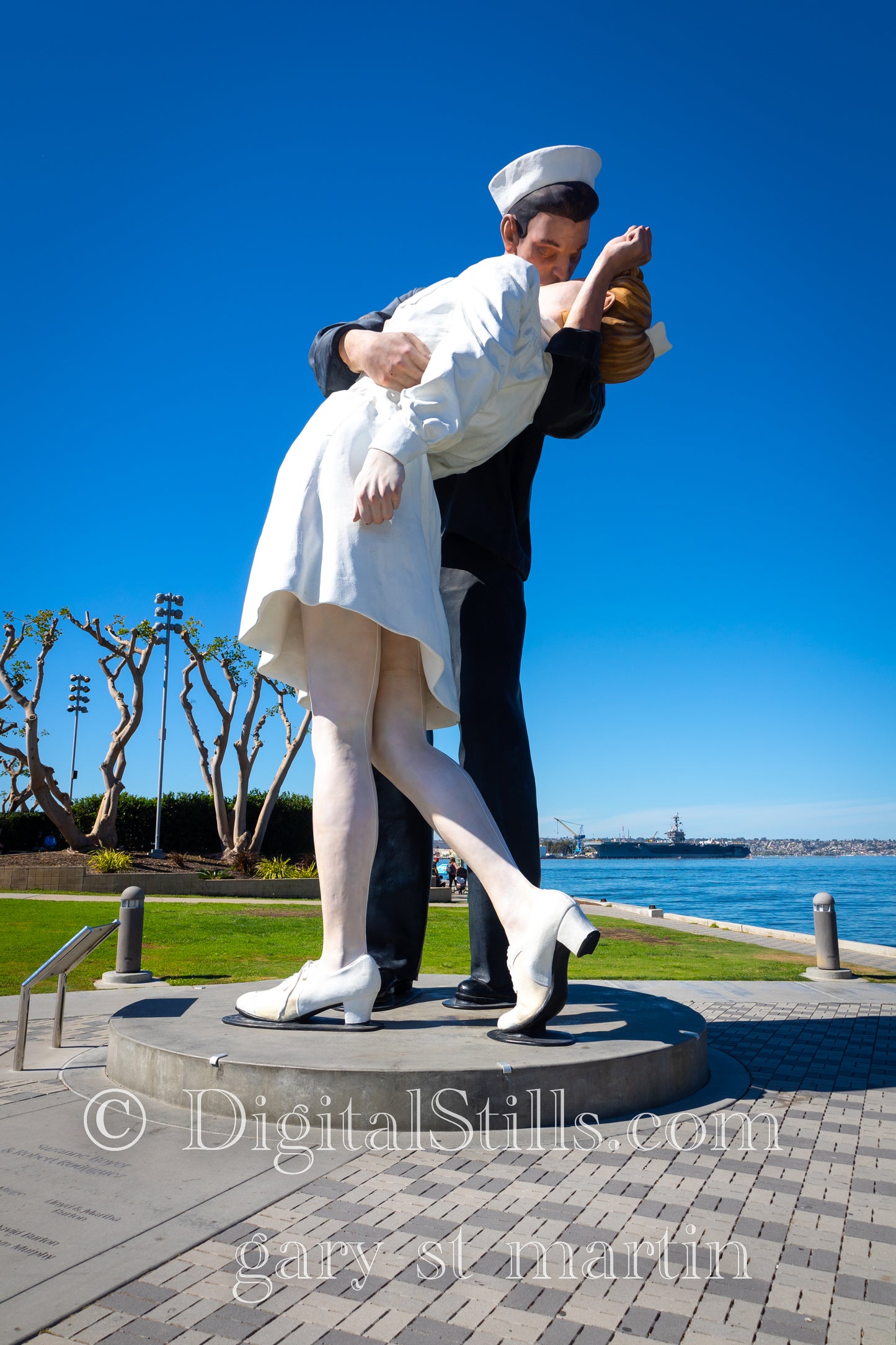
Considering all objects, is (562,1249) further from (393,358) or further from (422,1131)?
(393,358)

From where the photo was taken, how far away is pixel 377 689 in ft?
11.7

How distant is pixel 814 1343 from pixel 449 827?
1821 millimetres

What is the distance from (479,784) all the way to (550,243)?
2474mm

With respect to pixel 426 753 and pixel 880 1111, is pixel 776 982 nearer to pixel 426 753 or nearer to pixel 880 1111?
pixel 880 1111

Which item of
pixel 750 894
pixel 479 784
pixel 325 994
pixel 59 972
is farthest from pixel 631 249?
pixel 750 894

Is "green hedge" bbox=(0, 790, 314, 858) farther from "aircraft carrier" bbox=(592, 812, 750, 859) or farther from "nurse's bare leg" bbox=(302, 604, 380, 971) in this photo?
"aircraft carrier" bbox=(592, 812, 750, 859)

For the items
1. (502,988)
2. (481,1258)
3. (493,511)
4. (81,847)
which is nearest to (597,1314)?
(481,1258)

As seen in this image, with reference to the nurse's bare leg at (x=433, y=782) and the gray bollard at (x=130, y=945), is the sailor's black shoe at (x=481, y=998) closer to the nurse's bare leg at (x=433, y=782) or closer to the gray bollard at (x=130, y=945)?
the nurse's bare leg at (x=433, y=782)

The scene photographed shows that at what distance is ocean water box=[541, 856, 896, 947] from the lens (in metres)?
35.2

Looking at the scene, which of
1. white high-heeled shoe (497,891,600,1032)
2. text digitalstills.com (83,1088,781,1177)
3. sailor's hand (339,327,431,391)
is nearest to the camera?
text digitalstills.com (83,1088,781,1177)

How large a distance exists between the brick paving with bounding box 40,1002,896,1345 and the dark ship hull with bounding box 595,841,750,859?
5570 inches

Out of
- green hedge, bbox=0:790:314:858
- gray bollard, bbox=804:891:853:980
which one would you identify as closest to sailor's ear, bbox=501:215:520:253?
gray bollard, bbox=804:891:853:980

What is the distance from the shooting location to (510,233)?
4.14 metres

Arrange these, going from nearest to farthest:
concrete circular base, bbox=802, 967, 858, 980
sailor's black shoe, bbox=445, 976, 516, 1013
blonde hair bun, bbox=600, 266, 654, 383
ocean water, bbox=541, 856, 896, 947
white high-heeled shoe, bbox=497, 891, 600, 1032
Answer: white high-heeled shoe, bbox=497, 891, 600, 1032
sailor's black shoe, bbox=445, 976, 516, 1013
blonde hair bun, bbox=600, 266, 654, 383
concrete circular base, bbox=802, 967, 858, 980
ocean water, bbox=541, 856, 896, 947
